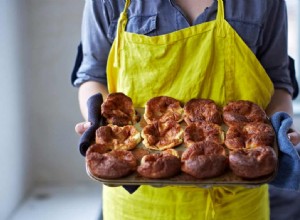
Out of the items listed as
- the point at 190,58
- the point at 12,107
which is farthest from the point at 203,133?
the point at 12,107

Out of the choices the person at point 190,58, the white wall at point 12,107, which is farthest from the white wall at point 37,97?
the person at point 190,58

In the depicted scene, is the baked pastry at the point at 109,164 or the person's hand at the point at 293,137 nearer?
the baked pastry at the point at 109,164

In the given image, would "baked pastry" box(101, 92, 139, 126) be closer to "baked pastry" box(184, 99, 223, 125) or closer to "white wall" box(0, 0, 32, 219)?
"baked pastry" box(184, 99, 223, 125)

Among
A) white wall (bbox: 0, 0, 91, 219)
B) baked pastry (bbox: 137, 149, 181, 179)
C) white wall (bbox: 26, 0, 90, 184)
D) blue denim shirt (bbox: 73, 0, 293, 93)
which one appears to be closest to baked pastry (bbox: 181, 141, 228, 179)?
baked pastry (bbox: 137, 149, 181, 179)

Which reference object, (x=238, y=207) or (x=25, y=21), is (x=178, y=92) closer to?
(x=238, y=207)

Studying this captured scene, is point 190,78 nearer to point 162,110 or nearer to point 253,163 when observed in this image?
point 162,110

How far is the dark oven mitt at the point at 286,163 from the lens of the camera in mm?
854

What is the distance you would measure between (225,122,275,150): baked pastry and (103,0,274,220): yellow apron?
10 centimetres

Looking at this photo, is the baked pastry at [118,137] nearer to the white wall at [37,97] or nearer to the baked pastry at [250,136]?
the baked pastry at [250,136]

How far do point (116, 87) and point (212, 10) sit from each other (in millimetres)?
279

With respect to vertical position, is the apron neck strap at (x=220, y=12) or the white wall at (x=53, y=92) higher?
the apron neck strap at (x=220, y=12)

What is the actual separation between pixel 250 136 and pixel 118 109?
27 centimetres

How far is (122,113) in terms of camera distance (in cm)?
100

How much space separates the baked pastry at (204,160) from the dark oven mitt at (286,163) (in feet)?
0.32
